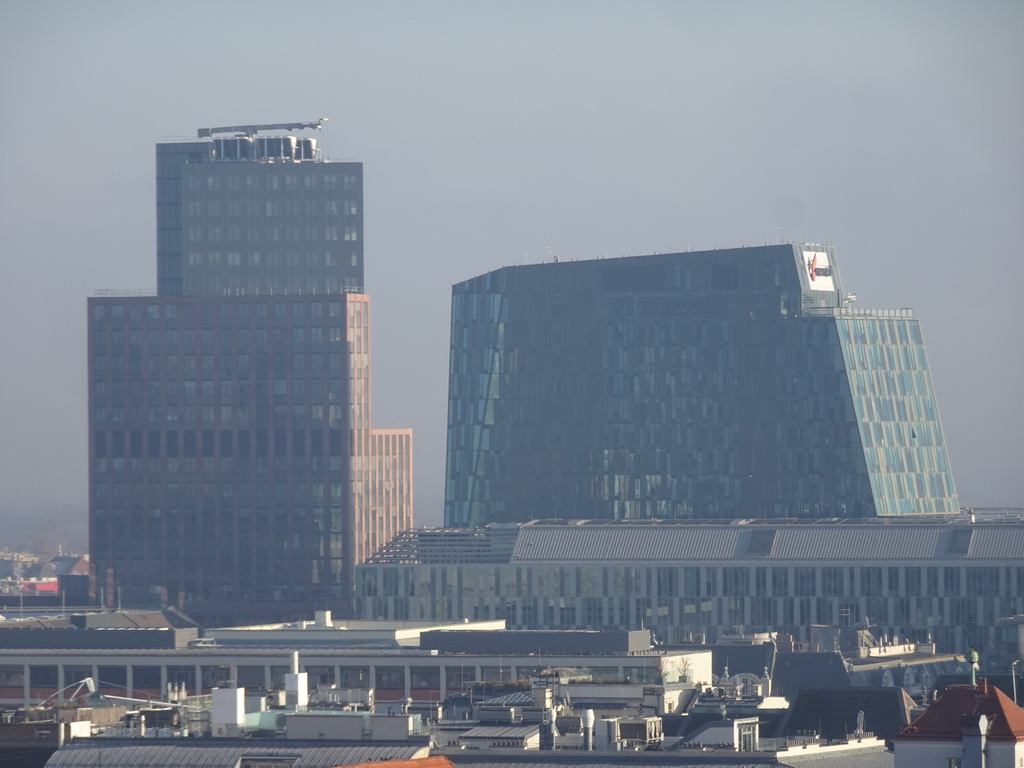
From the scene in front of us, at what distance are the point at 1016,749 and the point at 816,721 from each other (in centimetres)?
6796

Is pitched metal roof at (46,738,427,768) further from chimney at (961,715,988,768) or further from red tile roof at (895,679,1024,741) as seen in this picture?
chimney at (961,715,988,768)

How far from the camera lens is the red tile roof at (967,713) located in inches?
3765

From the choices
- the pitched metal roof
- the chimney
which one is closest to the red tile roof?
the chimney

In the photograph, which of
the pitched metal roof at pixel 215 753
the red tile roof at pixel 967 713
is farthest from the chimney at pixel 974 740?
the pitched metal roof at pixel 215 753

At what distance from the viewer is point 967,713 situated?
96.5 meters

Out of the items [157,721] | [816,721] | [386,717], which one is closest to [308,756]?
[386,717]

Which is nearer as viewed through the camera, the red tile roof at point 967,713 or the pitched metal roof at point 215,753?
the red tile roof at point 967,713

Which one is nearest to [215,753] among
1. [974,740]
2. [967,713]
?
[967,713]

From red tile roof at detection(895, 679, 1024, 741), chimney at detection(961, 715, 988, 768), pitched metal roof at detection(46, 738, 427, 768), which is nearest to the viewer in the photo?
chimney at detection(961, 715, 988, 768)

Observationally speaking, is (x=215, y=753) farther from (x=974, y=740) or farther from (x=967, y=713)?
(x=974, y=740)

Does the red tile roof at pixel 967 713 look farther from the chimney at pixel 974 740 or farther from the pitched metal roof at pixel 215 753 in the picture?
the pitched metal roof at pixel 215 753

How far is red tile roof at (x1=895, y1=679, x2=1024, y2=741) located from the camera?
95.6 metres

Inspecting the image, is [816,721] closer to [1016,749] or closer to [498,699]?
[498,699]

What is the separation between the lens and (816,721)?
16275cm
